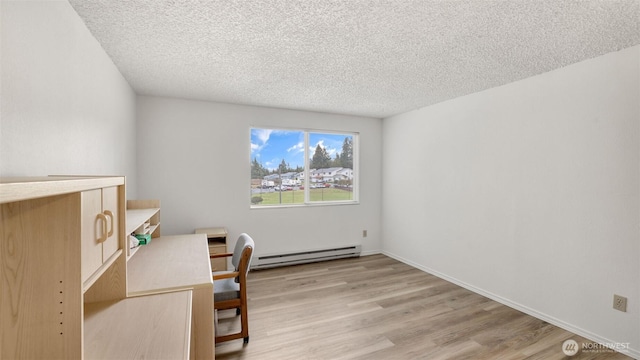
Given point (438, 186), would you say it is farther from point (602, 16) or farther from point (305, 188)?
point (602, 16)

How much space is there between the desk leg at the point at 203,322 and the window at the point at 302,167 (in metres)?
2.40

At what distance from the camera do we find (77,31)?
1.74 m

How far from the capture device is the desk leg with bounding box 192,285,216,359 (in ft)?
5.88

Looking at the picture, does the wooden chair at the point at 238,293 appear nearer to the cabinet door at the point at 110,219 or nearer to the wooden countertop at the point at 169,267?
the wooden countertop at the point at 169,267

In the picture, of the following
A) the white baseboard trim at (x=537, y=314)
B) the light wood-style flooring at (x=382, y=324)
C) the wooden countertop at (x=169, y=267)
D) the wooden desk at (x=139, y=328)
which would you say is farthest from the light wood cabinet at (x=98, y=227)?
the white baseboard trim at (x=537, y=314)

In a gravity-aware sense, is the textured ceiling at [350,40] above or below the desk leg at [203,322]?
above

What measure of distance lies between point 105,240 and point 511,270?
138 inches

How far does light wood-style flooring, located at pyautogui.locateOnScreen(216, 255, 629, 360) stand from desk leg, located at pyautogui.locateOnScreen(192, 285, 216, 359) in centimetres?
38

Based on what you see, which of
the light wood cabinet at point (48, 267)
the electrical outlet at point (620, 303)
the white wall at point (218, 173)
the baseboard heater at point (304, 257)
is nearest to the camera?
the light wood cabinet at point (48, 267)

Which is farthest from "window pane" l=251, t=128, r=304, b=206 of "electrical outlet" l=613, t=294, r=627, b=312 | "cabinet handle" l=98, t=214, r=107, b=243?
"electrical outlet" l=613, t=294, r=627, b=312

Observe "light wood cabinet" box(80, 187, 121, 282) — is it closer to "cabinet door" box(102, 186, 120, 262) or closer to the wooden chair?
"cabinet door" box(102, 186, 120, 262)

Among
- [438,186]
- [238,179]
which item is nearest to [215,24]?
[238,179]

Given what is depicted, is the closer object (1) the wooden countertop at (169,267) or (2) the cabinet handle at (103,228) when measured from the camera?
(2) the cabinet handle at (103,228)

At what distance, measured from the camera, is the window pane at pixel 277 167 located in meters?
4.21
